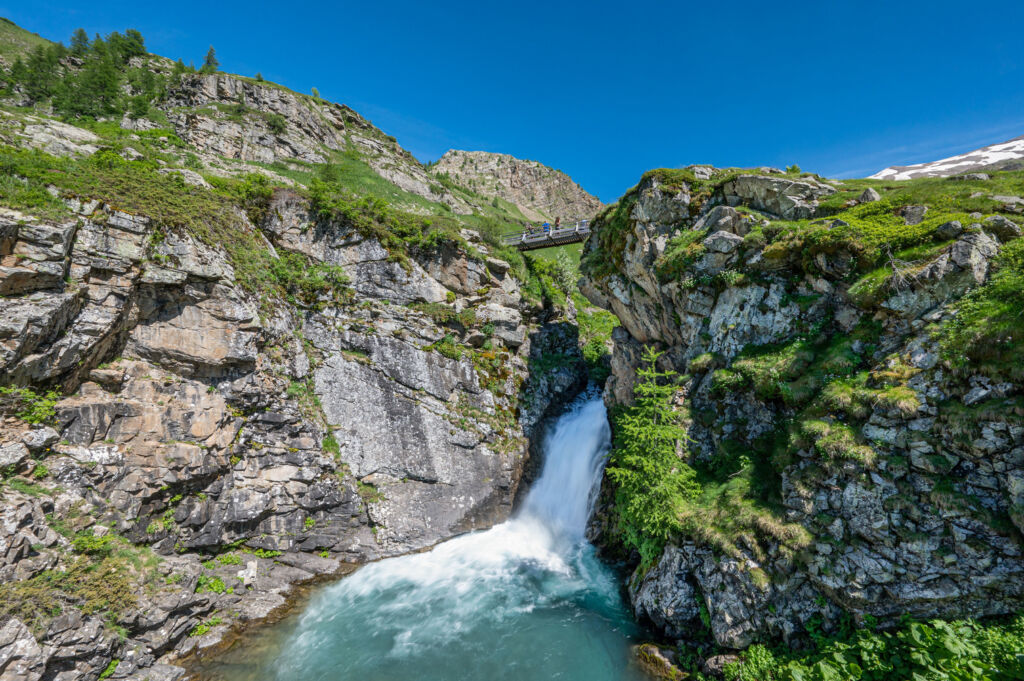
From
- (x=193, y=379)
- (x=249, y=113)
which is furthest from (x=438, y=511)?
(x=249, y=113)

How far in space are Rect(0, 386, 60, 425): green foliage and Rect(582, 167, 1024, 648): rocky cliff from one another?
19.5 meters

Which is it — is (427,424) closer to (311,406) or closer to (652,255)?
(311,406)

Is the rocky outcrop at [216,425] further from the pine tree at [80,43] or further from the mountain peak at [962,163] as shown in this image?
the pine tree at [80,43]

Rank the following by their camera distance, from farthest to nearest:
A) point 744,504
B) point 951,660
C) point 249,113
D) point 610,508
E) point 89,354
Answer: point 249,113, point 610,508, point 89,354, point 744,504, point 951,660

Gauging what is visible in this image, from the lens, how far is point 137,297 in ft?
42.9

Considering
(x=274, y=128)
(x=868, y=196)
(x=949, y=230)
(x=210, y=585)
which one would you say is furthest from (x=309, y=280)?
(x=274, y=128)

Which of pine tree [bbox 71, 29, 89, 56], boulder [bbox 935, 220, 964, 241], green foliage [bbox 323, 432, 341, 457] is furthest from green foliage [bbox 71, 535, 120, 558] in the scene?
pine tree [bbox 71, 29, 89, 56]

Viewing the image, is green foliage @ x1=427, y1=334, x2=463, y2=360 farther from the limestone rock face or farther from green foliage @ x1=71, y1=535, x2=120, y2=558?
the limestone rock face

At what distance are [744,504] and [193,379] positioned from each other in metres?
20.0

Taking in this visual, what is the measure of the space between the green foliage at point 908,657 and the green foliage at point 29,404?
809 inches

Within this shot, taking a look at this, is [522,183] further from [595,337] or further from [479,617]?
[479,617]

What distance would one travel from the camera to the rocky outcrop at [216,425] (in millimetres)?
9984

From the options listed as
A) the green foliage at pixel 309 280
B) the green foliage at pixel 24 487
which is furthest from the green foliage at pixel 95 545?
the green foliage at pixel 309 280

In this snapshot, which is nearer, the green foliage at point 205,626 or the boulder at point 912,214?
the green foliage at point 205,626
